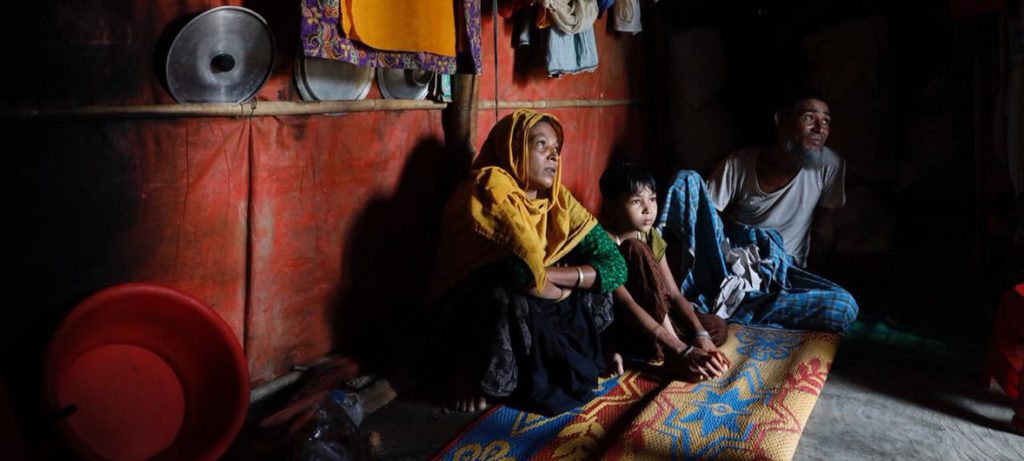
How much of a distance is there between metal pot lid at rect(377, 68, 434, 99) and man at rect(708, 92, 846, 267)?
1924 mm

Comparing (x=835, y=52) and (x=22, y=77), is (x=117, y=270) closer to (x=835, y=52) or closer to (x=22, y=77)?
(x=22, y=77)

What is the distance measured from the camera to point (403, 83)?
2875 mm

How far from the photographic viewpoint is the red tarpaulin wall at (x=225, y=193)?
5.94ft

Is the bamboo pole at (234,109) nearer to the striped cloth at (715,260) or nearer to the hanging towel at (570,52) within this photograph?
the hanging towel at (570,52)

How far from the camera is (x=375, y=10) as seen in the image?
2361 millimetres

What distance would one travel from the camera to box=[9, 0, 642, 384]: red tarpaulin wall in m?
1.81

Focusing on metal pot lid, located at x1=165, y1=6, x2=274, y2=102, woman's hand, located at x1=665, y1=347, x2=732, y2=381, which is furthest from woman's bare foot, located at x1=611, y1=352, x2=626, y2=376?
metal pot lid, located at x1=165, y1=6, x2=274, y2=102

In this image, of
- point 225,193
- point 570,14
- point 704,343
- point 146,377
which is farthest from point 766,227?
point 146,377

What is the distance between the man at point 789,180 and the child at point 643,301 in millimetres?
1006

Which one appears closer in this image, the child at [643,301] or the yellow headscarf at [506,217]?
the yellow headscarf at [506,217]

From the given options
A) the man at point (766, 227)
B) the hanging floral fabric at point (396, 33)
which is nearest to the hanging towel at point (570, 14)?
the hanging floral fabric at point (396, 33)

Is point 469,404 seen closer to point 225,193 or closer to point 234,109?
point 225,193

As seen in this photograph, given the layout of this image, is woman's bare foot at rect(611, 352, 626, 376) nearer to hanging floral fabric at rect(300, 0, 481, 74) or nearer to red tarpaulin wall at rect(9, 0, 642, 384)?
red tarpaulin wall at rect(9, 0, 642, 384)

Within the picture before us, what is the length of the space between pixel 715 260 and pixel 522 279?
60.6 inches
